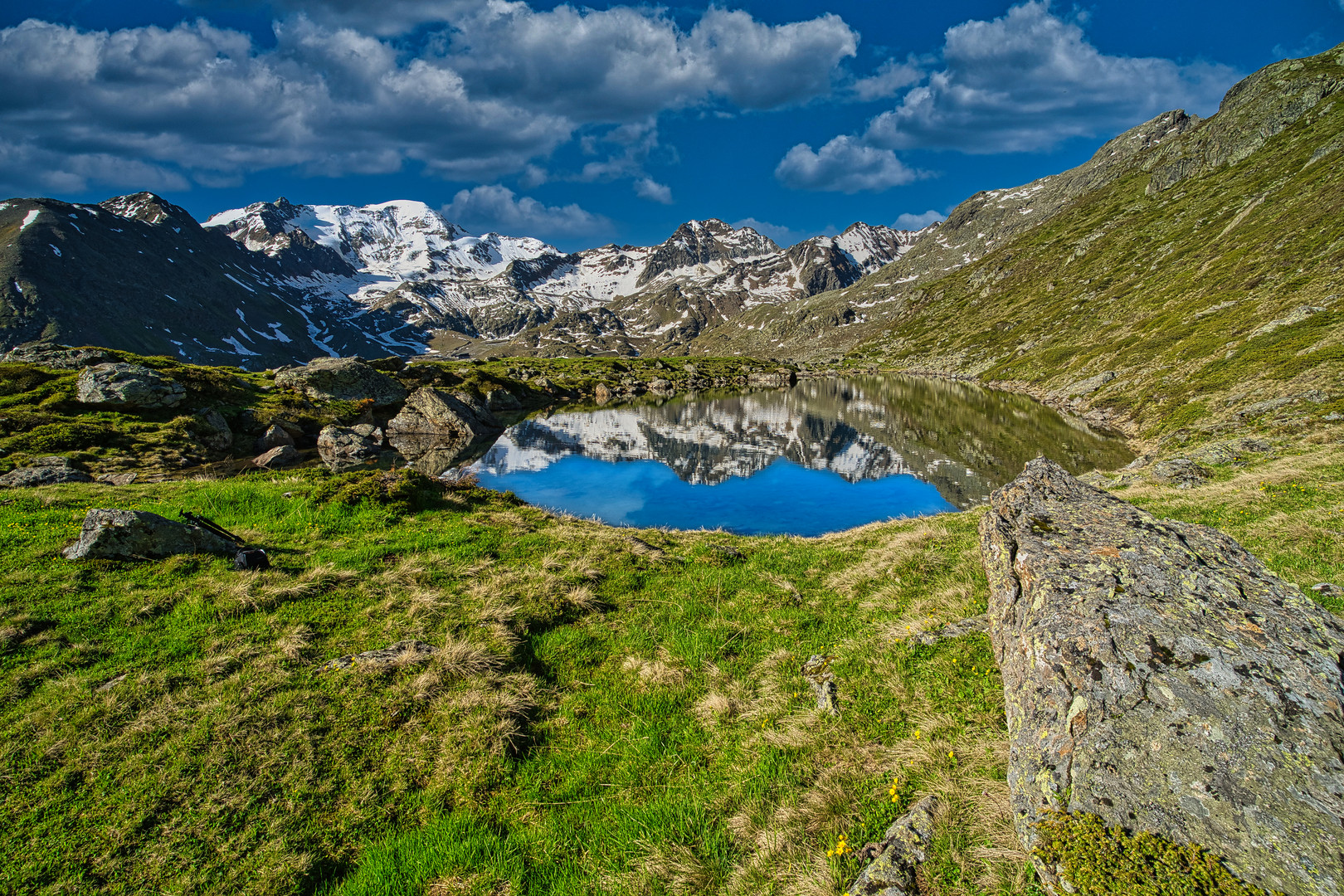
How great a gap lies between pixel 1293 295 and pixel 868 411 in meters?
46.9

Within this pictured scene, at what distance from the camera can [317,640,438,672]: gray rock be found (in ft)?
31.4

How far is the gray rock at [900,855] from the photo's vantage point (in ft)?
16.4

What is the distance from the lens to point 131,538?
12.2 meters

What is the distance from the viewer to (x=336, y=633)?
10727 mm

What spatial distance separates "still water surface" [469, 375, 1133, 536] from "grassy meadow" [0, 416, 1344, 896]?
662 inches

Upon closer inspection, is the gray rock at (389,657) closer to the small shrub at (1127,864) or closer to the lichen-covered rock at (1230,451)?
the small shrub at (1127,864)

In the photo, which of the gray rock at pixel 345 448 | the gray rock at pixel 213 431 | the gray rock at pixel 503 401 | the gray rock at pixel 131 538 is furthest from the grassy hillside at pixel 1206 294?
the gray rock at pixel 503 401

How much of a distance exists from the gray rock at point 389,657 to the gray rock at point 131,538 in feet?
22.8

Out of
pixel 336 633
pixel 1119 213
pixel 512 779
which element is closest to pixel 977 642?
pixel 512 779

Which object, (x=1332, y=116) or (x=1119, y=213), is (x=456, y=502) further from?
(x=1119, y=213)

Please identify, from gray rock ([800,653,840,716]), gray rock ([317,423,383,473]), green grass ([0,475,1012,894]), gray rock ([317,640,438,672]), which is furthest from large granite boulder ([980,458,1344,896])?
gray rock ([317,423,383,473])

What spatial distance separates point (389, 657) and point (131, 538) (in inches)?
329

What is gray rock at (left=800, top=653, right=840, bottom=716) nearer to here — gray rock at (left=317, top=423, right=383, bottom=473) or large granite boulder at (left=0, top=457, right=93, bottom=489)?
large granite boulder at (left=0, top=457, right=93, bottom=489)

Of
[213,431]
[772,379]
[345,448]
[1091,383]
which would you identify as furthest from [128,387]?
[772,379]
